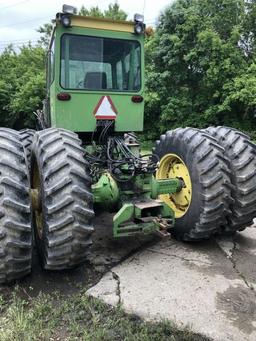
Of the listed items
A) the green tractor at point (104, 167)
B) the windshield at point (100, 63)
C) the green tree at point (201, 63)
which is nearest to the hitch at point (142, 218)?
the green tractor at point (104, 167)

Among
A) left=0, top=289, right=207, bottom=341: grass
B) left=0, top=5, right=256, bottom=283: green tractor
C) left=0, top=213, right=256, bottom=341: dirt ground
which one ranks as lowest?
left=0, top=213, right=256, bottom=341: dirt ground

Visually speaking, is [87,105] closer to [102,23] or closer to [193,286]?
[102,23]

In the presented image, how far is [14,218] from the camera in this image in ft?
12.0

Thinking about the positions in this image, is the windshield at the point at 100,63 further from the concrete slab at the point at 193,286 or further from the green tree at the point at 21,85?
the green tree at the point at 21,85

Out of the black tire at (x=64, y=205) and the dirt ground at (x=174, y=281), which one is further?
the black tire at (x=64, y=205)

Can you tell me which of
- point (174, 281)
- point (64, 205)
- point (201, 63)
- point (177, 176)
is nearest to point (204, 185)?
point (177, 176)

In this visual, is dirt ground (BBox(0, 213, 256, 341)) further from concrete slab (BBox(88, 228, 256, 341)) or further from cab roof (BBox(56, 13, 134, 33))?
cab roof (BBox(56, 13, 134, 33))

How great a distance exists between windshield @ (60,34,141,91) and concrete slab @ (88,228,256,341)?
215cm

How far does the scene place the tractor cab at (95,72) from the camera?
4977mm

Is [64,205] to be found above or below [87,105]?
below

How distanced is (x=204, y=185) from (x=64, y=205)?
1.73 meters

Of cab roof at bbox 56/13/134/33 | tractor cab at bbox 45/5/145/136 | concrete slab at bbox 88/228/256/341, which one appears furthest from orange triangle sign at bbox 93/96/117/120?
concrete slab at bbox 88/228/256/341

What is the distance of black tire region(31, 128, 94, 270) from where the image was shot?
3.79m

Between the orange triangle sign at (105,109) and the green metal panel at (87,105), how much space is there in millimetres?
45
